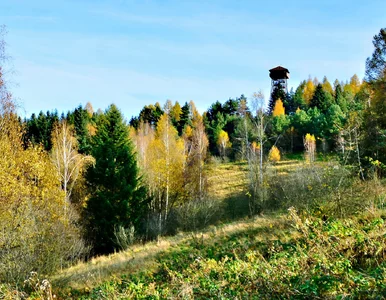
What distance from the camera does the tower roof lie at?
6372 cm

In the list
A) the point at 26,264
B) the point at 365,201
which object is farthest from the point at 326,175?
the point at 26,264

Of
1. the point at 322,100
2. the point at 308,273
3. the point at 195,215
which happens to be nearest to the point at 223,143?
the point at 322,100

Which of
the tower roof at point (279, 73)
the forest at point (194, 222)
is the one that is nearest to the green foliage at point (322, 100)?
the tower roof at point (279, 73)

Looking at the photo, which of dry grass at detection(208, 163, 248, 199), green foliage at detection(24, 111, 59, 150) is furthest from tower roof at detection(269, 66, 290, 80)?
green foliage at detection(24, 111, 59, 150)

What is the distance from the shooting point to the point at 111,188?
2011 cm

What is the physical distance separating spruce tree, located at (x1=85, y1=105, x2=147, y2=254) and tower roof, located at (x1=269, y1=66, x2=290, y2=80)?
1987 inches

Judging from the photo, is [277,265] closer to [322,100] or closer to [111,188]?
[111,188]

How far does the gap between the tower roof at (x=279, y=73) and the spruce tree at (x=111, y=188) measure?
50457mm

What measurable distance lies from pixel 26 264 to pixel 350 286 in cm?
836

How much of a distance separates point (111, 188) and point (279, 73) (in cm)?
5318

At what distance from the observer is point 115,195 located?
1961 cm

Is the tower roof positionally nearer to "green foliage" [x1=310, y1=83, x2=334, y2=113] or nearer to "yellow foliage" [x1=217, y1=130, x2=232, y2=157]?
"green foliage" [x1=310, y1=83, x2=334, y2=113]

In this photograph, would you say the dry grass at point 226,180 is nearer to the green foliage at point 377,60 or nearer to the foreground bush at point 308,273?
the green foliage at point 377,60

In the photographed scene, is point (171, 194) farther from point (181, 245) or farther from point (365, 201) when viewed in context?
point (365, 201)
